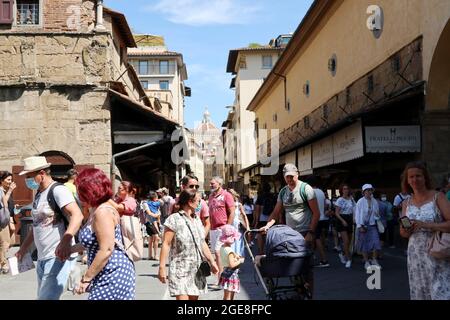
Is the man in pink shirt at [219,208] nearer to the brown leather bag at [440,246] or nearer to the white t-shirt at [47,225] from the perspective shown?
the white t-shirt at [47,225]

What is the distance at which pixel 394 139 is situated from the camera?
13.7 metres

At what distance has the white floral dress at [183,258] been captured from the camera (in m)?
5.61

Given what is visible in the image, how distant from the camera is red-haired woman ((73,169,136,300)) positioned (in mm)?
4301

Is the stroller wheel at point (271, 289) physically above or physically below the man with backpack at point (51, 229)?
below

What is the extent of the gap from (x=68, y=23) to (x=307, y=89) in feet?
52.9

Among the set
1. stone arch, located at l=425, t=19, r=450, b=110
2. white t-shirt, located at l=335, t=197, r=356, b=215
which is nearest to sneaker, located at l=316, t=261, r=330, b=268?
white t-shirt, located at l=335, t=197, r=356, b=215

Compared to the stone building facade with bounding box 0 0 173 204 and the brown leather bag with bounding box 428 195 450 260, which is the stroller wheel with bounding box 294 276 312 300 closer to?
the brown leather bag with bounding box 428 195 450 260

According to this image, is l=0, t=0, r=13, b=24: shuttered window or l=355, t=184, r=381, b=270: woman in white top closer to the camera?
l=355, t=184, r=381, b=270: woman in white top

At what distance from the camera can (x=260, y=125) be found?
51.9m

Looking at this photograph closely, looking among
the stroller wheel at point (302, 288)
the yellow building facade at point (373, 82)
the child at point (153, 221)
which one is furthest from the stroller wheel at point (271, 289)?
the yellow building facade at point (373, 82)

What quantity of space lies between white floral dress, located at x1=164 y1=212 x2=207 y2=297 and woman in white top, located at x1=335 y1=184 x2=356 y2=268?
6.91m

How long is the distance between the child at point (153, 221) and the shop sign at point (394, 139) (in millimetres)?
5507

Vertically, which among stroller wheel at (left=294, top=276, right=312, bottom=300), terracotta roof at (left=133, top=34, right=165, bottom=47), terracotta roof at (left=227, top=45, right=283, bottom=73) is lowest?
stroller wheel at (left=294, top=276, right=312, bottom=300)

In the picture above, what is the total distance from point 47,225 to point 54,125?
455 inches
